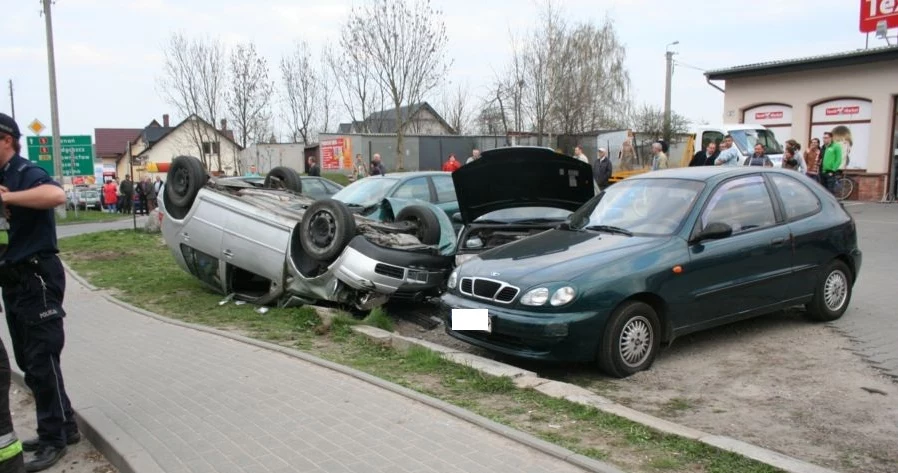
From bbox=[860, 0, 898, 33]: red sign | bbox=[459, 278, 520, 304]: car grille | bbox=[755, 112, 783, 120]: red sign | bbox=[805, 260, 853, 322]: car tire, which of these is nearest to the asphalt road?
bbox=[805, 260, 853, 322]: car tire

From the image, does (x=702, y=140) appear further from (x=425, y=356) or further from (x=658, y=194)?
(x=425, y=356)

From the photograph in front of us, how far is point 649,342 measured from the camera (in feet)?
18.5

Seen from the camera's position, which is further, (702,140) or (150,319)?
(702,140)

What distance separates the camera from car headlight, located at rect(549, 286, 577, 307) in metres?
5.25

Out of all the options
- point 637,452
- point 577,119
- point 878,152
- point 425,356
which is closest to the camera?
point 637,452

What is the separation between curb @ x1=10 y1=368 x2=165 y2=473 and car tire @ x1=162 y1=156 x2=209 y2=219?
436 cm

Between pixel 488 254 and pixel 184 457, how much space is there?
322 centimetres

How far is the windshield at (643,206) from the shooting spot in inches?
240

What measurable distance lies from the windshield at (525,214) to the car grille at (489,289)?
206cm

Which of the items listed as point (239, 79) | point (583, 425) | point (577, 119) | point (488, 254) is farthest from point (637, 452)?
point (239, 79)

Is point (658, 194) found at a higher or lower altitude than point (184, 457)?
higher

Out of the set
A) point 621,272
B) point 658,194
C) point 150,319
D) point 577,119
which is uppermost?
point 577,119

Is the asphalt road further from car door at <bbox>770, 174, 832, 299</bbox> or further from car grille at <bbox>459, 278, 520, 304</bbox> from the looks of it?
car grille at <bbox>459, 278, 520, 304</bbox>

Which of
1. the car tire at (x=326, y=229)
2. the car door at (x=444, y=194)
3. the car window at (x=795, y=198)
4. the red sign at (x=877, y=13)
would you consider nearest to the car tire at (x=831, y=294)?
the car window at (x=795, y=198)
